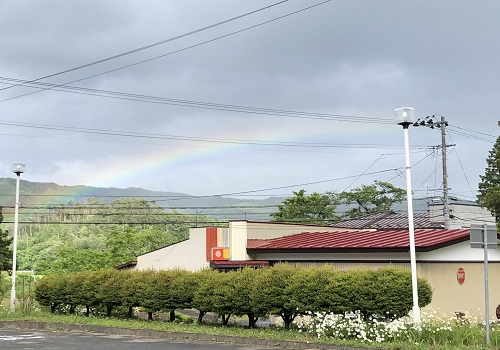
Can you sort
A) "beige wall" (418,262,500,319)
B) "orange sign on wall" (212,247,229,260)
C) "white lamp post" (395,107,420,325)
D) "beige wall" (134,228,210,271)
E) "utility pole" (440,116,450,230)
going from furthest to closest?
"utility pole" (440,116,450,230), "beige wall" (134,228,210,271), "orange sign on wall" (212,247,229,260), "beige wall" (418,262,500,319), "white lamp post" (395,107,420,325)

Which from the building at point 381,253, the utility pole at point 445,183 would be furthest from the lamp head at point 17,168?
the utility pole at point 445,183

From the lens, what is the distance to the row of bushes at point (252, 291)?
17.0 metres

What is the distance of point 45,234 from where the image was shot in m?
128

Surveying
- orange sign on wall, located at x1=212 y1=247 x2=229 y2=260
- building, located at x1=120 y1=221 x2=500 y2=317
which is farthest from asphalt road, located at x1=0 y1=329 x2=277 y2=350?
orange sign on wall, located at x1=212 y1=247 x2=229 y2=260

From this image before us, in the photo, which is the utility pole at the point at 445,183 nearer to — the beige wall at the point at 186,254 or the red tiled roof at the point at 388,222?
the red tiled roof at the point at 388,222

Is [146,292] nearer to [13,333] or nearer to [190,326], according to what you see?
[190,326]

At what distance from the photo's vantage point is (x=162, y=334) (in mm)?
19016

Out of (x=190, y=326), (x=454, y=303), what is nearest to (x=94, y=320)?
(x=190, y=326)

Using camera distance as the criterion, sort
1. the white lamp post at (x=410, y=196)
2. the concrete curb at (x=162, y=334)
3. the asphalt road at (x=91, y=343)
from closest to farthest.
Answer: the white lamp post at (x=410, y=196), the concrete curb at (x=162, y=334), the asphalt road at (x=91, y=343)

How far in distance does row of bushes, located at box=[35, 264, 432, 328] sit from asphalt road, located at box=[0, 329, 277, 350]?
6.96 ft

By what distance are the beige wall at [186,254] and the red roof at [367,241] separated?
4.32 metres

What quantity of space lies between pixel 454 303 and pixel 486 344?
1019cm

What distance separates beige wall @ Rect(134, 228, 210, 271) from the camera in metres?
36.2

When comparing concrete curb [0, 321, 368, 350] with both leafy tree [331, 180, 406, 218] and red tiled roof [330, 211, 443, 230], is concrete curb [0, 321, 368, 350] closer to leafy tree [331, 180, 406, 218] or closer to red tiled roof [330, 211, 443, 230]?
red tiled roof [330, 211, 443, 230]
